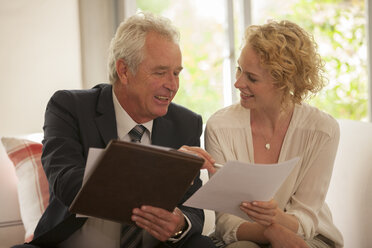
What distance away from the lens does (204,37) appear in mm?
4227

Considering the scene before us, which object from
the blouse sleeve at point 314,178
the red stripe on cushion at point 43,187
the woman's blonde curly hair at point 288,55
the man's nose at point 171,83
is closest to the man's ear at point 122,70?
the man's nose at point 171,83

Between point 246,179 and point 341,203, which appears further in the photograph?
point 341,203

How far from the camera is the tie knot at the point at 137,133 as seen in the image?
7.29 ft

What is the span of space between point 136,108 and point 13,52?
1.07 metres

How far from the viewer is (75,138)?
2150 mm

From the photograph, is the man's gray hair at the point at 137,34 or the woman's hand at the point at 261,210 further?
the man's gray hair at the point at 137,34

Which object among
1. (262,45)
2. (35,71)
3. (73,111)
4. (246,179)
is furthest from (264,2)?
(246,179)

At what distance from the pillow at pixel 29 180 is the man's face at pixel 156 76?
2.06 ft

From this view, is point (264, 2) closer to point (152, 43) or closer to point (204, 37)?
point (204, 37)

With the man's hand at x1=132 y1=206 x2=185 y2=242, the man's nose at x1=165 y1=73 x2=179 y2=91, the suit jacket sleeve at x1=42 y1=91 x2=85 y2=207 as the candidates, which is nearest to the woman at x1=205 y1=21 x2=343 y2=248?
the man's nose at x1=165 y1=73 x2=179 y2=91

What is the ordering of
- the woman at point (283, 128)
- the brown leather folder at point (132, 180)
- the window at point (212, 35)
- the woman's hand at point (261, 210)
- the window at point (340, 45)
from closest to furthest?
1. the brown leather folder at point (132, 180)
2. the woman's hand at point (261, 210)
3. the woman at point (283, 128)
4. the window at point (212, 35)
5. the window at point (340, 45)

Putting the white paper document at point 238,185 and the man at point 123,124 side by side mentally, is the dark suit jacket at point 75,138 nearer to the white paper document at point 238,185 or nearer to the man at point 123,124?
the man at point 123,124

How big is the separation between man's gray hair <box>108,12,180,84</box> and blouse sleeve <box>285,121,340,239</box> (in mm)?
665

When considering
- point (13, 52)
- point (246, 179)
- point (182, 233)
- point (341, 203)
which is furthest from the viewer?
point (13, 52)
